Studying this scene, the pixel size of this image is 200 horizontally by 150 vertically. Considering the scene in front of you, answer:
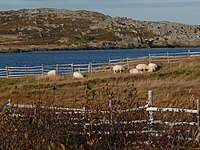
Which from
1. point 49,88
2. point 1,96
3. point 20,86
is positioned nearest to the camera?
point 1,96

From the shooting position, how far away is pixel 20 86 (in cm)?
3647

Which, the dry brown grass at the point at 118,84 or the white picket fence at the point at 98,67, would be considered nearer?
the dry brown grass at the point at 118,84

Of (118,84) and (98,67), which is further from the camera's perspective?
(98,67)

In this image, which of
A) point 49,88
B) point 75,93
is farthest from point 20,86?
point 75,93

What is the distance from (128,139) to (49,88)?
85.1ft

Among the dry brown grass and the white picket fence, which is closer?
the dry brown grass

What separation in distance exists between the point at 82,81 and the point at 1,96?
239 inches

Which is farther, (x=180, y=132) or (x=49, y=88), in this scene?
(x=49, y=88)

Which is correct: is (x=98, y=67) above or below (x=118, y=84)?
below

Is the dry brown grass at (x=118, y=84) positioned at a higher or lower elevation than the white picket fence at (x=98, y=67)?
Result: higher

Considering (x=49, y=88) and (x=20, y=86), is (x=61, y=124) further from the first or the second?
(x=20, y=86)

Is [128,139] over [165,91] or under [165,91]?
over

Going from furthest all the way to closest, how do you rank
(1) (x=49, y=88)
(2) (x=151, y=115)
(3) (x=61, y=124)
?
(1) (x=49, y=88)
(2) (x=151, y=115)
(3) (x=61, y=124)

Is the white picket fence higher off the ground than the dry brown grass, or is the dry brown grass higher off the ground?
the dry brown grass
